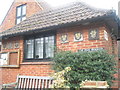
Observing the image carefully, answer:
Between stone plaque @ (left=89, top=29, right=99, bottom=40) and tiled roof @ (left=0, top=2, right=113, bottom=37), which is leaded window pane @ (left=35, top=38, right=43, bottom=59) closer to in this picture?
tiled roof @ (left=0, top=2, right=113, bottom=37)

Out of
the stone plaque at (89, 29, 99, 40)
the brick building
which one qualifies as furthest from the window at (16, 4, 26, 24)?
the stone plaque at (89, 29, 99, 40)

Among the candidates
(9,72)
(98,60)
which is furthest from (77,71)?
(9,72)

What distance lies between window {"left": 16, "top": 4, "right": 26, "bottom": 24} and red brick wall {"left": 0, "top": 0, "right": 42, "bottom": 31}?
0.30 m

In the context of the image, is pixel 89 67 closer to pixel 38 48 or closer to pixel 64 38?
pixel 64 38

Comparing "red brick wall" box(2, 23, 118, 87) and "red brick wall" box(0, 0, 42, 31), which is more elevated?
"red brick wall" box(0, 0, 42, 31)

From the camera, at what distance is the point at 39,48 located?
6008 mm

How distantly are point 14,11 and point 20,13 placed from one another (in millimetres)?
761

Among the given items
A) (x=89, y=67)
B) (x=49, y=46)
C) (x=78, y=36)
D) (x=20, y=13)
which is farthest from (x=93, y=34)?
(x=20, y=13)

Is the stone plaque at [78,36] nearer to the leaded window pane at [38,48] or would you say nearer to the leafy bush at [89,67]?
the leafy bush at [89,67]

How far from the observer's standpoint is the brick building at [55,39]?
464 cm

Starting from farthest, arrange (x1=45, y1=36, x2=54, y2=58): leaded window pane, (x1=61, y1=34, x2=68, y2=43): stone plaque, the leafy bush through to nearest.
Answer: (x1=45, y1=36, x2=54, y2=58): leaded window pane
(x1=61, y1=34, x2=68, y2=43): stone plaque
the leafy bush

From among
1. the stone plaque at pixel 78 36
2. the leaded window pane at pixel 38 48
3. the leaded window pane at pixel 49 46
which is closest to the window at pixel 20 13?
the leaded window pane at pixel 38 48

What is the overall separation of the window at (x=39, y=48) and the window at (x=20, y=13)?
4.49 meters

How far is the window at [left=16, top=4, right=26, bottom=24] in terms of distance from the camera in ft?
34.0
